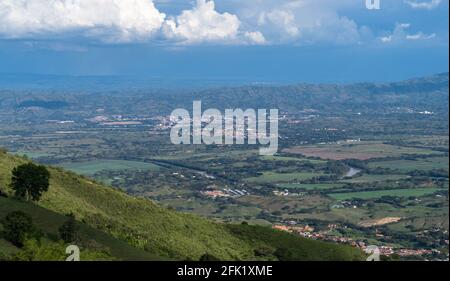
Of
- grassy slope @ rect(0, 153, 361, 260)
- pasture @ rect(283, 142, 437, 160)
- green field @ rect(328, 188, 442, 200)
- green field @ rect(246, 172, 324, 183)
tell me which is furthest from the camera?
pasture @ rect(283, 142, 437, 160)

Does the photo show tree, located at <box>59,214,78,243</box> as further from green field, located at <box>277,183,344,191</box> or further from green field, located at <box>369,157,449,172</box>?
green field, located at <box>369,157,449,172</box>

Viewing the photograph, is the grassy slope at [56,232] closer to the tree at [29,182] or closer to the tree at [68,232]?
the tree at [68,232]

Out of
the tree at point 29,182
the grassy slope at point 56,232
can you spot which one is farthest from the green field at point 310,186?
the grassy slope at point 56,232

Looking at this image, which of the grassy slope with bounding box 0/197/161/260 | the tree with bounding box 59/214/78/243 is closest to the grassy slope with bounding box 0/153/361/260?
the grassy slope with bounding box 0/197/161/260

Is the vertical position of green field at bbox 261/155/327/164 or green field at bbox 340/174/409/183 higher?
green field at bbox 261/155/327/164

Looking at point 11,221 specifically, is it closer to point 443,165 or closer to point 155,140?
point 443,165

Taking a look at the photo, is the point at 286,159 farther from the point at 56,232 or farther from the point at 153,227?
the point at 56,232
